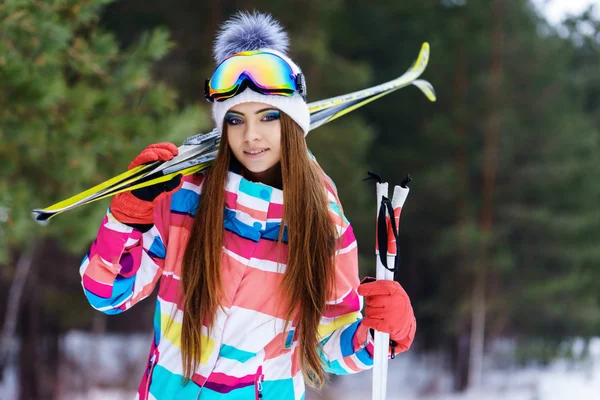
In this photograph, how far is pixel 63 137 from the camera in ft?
8.13

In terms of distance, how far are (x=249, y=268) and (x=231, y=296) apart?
0.21 feet

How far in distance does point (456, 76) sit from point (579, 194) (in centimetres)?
200

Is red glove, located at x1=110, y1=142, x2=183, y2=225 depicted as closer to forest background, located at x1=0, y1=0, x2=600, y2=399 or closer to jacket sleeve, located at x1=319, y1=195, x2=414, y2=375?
jacket sleeve, located at x1=319, y1=195, x2=414, y2=375

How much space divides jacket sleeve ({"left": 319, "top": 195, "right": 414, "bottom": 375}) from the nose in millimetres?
214

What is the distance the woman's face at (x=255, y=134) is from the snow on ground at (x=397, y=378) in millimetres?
5385

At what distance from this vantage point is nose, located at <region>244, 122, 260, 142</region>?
1258 millimetres

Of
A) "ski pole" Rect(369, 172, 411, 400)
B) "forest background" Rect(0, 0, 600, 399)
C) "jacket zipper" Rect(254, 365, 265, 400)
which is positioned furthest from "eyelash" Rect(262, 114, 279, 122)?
"forest background" Rect(0, 0, 600, 399)

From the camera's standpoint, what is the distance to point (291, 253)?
1240mm

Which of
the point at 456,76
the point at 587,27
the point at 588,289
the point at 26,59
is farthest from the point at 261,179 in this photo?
the point at 587,27

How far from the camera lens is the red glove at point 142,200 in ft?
3.77

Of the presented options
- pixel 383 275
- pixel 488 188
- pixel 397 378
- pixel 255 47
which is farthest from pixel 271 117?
pixel 397 378

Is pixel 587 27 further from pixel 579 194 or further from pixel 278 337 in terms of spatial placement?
pixel 278 337

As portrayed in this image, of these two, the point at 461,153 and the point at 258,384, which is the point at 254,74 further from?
the point at 461,153

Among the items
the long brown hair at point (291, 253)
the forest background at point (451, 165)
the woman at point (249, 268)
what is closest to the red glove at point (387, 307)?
the woman at point (249, 268)
